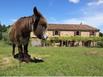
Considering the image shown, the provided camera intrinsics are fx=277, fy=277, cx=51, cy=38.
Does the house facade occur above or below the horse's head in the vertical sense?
above

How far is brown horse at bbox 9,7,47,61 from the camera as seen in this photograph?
37.8 ft

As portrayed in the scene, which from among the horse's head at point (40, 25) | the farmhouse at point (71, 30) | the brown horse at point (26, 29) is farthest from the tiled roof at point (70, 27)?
the horse's head at point (40, 25)

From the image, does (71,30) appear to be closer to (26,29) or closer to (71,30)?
(71,30)

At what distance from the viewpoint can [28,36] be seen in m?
12.6

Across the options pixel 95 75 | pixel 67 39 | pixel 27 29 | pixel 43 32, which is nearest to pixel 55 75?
pixel 95 75

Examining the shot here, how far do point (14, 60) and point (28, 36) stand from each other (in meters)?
1.54

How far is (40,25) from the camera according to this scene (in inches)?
454

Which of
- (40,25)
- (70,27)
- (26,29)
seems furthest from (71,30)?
(40,25)

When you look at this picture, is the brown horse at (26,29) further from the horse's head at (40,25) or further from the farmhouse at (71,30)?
the farmhouse at (71,30)

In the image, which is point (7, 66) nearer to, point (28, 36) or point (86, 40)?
point (28, 36)

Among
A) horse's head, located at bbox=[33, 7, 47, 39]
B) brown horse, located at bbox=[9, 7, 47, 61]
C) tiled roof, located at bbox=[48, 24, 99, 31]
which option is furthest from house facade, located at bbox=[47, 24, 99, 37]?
horse's head, located at bbox=[33, 7, 47, 39]

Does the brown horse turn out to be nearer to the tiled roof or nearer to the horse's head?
the horse's head

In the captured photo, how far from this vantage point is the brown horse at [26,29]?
1152 centimetres

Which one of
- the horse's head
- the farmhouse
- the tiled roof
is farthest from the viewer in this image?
the tiled roof
